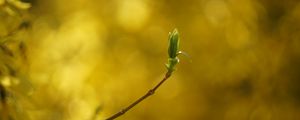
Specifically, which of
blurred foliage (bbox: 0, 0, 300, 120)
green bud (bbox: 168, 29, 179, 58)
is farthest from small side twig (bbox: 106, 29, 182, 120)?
blurred foliage (bbox: 0, 0, 300, 120)

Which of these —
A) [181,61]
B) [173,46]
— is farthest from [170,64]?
[181,61]

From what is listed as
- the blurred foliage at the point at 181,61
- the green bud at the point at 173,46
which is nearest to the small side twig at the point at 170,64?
the green bud at the point at 173,46

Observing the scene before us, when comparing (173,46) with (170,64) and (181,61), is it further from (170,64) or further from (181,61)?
(181,61)

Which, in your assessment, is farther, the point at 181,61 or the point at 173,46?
the point at 181,61

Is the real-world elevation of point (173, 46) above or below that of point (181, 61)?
below

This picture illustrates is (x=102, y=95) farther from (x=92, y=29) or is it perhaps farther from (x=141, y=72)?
(x=92, y=29)

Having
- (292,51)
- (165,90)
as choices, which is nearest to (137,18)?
(165,90)

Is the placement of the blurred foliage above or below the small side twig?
above

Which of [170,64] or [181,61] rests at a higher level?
[181,61]

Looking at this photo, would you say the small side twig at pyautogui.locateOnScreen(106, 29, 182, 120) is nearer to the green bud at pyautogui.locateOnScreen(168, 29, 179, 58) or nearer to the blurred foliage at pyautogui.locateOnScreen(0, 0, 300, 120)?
the green bud at pyautogui.locateOnScreen(168, 29, 179, 58)
